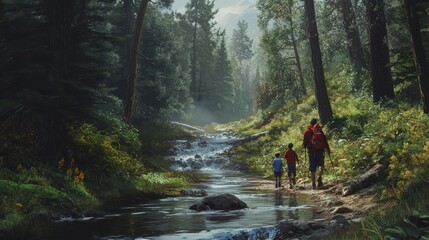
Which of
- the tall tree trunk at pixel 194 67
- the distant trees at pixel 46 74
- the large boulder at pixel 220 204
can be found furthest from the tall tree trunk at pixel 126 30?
the tall tree trunk at pixel 194 67

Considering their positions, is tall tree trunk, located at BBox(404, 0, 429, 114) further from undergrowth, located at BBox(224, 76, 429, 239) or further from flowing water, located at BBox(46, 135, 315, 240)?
flowing water, located at BBox(46, 135, 315, 240)

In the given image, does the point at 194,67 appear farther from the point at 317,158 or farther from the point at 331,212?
the point at 331,212

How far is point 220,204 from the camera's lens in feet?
40.2

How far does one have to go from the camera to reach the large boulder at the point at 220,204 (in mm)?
12141

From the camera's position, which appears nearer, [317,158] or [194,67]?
[317,158]

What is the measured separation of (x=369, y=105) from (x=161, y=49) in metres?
24.6

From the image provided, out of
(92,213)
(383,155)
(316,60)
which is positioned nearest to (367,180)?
(383,155)

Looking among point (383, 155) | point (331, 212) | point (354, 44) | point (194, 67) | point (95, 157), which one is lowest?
point (331, 212)

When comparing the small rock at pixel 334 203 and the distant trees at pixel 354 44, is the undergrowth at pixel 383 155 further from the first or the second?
the distant trees at pixel 354 44

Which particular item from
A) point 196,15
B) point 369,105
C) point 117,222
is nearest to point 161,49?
point 369,105

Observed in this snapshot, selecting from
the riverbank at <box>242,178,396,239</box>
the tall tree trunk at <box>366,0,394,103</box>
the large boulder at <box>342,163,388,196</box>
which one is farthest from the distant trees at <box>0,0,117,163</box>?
the tall tree trunk at <box>366,0,394,103</box>

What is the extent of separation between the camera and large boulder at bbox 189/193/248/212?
12.1 meters

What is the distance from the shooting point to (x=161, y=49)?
139 ft

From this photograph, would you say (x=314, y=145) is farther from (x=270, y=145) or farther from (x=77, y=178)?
(x=270, y=145)
